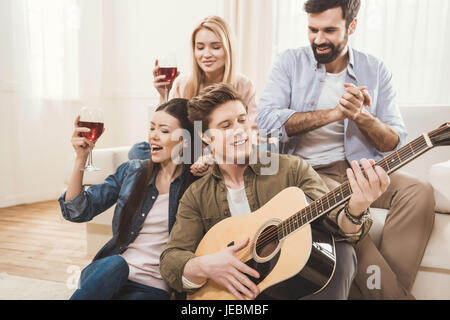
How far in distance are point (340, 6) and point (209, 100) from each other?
0.41 meters

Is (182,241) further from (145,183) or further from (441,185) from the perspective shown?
(441,185)

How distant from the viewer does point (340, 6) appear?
101cm

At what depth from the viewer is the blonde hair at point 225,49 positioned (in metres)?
1.14

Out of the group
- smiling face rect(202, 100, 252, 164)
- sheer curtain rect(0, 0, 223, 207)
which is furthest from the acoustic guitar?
sheer curtain rect(0, 0, 223, 207)

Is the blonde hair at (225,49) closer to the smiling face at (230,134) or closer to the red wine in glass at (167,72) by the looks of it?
the red wine in glass at (167,72)

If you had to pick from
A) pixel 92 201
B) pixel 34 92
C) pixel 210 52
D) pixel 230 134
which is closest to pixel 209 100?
pixel 230 134

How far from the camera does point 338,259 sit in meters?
0.84

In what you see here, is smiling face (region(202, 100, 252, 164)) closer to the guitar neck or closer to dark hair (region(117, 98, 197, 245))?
dark hair (region(117, 98, 197, 245))

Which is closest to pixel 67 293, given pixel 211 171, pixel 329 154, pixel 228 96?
pixel 211 171

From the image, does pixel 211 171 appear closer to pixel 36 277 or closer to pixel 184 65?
pixel 36 277

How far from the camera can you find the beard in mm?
1047

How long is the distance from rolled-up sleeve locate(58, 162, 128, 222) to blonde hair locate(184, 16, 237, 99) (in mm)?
324

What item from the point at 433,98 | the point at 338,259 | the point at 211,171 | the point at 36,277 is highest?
the point at 433,98
